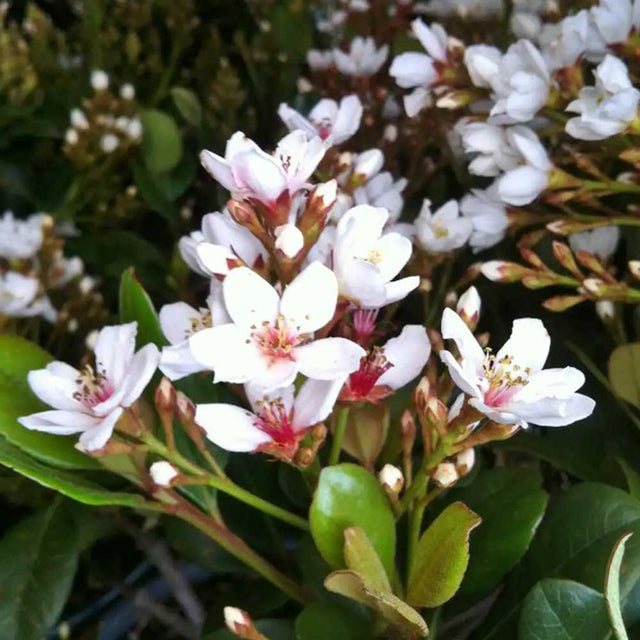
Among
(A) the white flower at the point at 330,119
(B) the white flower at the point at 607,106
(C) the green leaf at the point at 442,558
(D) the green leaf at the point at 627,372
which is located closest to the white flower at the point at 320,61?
(A) the white flower at the point at 330,119

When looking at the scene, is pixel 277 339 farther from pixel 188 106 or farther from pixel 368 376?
pixel 188 106

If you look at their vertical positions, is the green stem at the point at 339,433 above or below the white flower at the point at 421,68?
below

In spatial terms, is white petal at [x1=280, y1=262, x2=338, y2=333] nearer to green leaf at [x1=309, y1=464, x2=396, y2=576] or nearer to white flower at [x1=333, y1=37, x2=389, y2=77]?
green leaf at [x1=309, y1=464, x2=396, y2=576]

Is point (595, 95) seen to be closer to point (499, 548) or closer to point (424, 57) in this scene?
point (424, 57)

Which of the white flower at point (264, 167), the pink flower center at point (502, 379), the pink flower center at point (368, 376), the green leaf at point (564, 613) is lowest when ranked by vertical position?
the green leaf at point (564, 613)

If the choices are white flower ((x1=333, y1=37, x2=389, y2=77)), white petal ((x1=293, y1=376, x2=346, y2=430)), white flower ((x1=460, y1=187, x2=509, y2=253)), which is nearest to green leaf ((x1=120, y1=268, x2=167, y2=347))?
white petal ((x1=293, y1=376, x2=346, y2=430))

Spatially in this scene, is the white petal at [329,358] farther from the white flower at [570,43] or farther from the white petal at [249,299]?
the white flower at [570,43]

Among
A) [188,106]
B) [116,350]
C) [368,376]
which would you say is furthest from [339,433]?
[188,106]
